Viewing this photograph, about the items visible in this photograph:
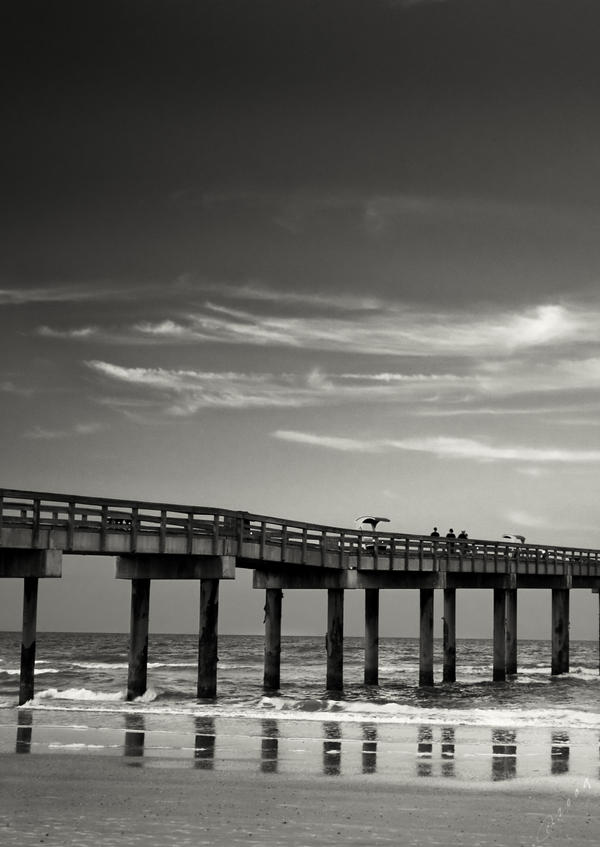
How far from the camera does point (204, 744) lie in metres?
21.4

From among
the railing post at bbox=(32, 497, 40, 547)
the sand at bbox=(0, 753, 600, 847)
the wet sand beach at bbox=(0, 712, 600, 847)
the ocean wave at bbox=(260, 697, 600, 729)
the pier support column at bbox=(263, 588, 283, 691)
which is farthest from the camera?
the pier support column at bbox=(263, 588, 283, 691)

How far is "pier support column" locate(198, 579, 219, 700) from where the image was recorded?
33281 millimetres

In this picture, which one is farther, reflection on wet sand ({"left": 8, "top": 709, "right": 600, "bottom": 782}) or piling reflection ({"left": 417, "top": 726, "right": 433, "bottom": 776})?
reflection on wet sand ({"left": 8, "top": 709, "right": 600, "bottom": 782})

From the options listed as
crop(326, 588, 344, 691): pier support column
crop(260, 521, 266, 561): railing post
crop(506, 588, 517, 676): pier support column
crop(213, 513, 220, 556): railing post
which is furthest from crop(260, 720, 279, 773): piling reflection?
crop(506, 588, 517, 676): pier support column

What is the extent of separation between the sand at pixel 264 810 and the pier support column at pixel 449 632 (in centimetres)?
3120

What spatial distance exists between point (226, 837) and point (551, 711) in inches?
787

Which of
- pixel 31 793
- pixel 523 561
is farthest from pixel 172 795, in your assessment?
pixel 523 561

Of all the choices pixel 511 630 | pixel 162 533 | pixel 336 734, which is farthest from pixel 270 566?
pixel 511 630

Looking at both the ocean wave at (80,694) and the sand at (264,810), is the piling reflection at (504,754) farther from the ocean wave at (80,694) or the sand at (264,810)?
the ocean wave at (80,694)

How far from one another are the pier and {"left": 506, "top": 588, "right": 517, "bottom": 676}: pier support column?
66mm

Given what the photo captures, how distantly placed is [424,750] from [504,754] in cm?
146

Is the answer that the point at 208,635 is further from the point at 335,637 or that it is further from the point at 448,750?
the point at 448,750

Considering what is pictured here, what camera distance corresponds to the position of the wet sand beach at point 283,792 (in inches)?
523

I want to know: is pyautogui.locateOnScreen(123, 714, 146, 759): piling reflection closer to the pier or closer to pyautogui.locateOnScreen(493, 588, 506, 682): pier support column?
the pier
